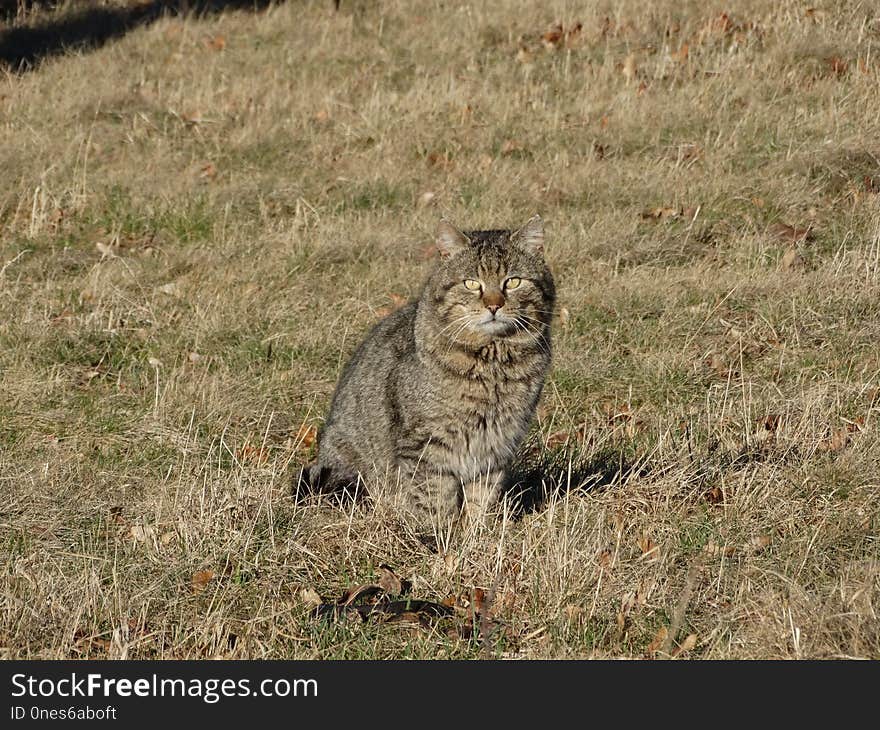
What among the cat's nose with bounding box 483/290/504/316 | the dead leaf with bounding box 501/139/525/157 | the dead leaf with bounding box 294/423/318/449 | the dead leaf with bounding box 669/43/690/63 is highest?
the dead leaf with bounding box 669/43/690/63

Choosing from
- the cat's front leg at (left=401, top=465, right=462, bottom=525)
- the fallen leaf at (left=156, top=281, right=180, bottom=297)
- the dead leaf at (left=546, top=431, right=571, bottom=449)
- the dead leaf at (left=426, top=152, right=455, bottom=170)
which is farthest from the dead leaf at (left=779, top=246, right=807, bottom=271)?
the fallen leaf at (left=156, top=281, right=180, bottom=297)

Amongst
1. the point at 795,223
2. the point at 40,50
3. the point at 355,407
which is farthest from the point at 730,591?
the point at 40,50

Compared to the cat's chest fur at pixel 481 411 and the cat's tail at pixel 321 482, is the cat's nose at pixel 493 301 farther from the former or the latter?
the cat's tail at pixel 321 482

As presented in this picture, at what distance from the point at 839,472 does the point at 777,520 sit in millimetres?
592

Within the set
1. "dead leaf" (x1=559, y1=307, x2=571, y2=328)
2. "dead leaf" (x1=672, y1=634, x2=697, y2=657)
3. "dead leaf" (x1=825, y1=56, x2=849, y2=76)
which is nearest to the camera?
"dead leaf" (x1=672, y1=634, x2=697, y2=657)

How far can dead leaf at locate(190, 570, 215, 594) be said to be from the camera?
4.78 m

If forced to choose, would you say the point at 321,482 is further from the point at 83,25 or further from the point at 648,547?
the point at 83,25

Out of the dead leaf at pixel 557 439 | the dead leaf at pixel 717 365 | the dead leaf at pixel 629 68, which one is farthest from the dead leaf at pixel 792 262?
the dead leaf at pixel 629 68

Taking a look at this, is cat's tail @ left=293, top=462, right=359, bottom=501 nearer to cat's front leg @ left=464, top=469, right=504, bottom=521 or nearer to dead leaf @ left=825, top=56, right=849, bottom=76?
cat's front leg @ left=464, top=469, right=504, bottom=521

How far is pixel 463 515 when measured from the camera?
6.05 meters

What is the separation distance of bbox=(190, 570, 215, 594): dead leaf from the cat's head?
1.80 metres

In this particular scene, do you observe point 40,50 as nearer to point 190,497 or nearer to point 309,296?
point 309,296

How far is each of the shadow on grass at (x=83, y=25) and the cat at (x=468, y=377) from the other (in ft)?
35.5

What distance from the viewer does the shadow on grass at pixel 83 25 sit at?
15.6m
